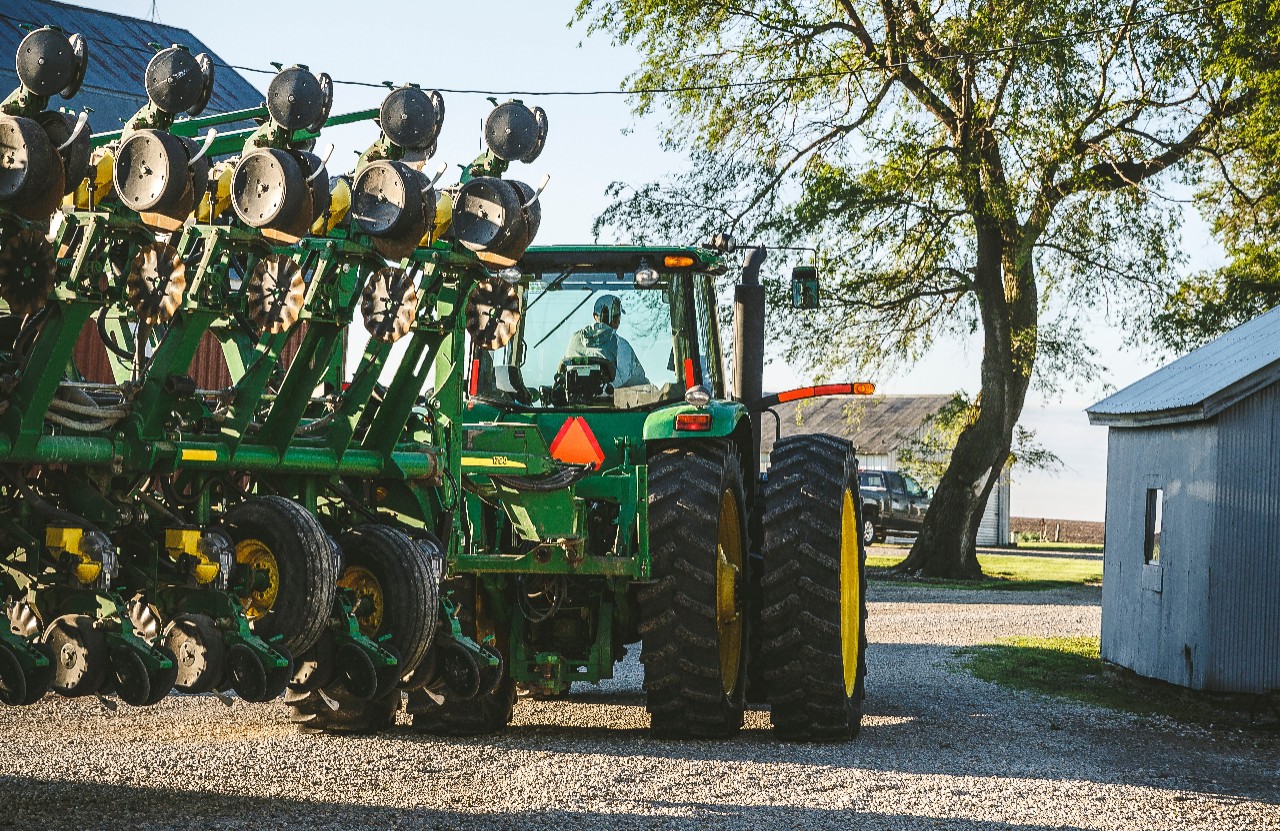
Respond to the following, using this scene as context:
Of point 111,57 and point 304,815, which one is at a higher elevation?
point 111,57

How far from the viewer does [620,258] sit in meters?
9.62

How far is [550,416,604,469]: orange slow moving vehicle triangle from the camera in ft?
29.4

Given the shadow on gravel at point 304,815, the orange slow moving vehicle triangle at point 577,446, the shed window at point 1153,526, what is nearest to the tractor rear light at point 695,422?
the orange slow moving vehicle triangle at point 577,446

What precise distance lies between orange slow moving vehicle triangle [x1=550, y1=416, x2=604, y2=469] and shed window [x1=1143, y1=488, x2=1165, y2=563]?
5976mm

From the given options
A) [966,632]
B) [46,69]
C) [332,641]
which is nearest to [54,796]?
[332,641]

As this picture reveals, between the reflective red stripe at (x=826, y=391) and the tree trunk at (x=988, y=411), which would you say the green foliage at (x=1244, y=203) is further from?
the reflective red stripe at (x=826, y=391)

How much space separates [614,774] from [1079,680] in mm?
6846

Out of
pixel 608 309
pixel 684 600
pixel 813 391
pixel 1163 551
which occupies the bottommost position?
pixel 684 600

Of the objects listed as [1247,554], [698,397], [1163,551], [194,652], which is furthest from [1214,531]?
[194,652]

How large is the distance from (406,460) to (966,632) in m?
11.5

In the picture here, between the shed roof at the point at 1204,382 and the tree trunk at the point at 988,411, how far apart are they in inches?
387

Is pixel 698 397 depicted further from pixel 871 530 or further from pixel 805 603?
pixel 871 530

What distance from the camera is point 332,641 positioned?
21.9 feet

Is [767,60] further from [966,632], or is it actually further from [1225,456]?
[1225,456]
